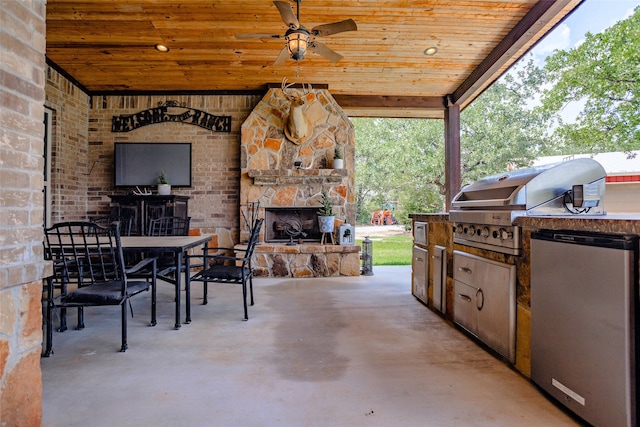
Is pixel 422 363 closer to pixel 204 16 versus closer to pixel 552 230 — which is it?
pixel 552 230

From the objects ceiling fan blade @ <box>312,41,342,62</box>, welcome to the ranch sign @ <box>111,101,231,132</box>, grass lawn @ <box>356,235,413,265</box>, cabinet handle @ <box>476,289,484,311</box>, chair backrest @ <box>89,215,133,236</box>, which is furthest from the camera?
grass lawn @ <box>356,235,413,265</box>

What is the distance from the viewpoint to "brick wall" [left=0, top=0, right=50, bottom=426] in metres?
1.09

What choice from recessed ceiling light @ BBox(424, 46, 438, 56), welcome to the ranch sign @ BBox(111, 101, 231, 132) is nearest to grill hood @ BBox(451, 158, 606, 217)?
recessed ceiling light @ BBox(424, 46, 438, 56)

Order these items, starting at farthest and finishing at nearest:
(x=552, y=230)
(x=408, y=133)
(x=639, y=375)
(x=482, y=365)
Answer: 1. (x=408, y=133)
2. (x=482, y=365)
3. (x=552, y=230)
4. (x=639, y=375)

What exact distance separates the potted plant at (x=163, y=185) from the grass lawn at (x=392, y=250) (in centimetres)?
348

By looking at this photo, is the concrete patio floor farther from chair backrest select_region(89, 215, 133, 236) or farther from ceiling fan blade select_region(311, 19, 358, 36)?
ceiling fan blade select_region(311, 19, 358, 36)

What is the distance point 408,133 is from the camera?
8711 mm

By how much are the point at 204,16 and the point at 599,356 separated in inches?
170

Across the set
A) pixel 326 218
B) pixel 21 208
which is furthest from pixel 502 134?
pixel 21 208

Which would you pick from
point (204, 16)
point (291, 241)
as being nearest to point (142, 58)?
point (204, 16)

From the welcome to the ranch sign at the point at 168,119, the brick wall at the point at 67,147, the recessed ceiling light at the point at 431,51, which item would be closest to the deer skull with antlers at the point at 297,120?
the welcome to the ranch sign at the point at 168,119

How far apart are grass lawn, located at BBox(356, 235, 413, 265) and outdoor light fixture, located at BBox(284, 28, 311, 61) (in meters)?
3.69

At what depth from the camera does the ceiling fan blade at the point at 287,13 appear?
2611 mm

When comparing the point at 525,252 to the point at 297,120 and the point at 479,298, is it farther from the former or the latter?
the point at 297,120
